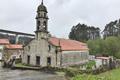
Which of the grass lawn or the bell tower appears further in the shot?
the bell tower

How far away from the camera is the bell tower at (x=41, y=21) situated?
39131 mm

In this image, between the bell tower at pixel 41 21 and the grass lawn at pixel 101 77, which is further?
the bell tower at pixel 41 21

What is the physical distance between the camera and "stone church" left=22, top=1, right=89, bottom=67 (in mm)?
37125

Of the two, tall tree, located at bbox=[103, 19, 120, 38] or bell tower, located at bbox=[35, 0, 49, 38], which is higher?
tall tree, located at bbox=[103, 19, 120, 38]

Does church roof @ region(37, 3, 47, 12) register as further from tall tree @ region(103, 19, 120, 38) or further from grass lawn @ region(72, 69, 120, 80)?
tall tree @ region(103, 19, 120, 38)

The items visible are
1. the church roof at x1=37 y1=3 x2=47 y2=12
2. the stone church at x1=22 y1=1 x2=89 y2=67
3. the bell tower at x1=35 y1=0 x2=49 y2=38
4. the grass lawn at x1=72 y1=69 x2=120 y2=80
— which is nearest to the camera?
the grass lawn at x1=72 y1=69 x2=120 y2=80

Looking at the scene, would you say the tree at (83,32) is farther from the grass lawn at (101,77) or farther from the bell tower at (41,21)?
the grass lawn at (101,77)

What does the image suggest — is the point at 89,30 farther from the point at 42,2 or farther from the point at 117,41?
the point at 42,2

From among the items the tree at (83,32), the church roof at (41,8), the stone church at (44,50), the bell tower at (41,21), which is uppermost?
the tree at (83,32)

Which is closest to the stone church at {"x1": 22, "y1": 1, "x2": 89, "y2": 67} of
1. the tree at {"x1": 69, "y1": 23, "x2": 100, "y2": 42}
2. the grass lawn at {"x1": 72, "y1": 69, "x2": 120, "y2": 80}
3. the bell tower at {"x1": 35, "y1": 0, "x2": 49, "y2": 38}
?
the bell tower at {"x1": 35, "y1": 0, "x2": 49, "y2": 38}

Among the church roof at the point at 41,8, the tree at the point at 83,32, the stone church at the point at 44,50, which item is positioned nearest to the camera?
the stone church at the point at 44,50

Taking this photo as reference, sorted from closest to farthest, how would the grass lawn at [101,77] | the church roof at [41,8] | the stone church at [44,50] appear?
the grass lawn at [101,77] < the stone church at [44,50] < the church roof at [41,8]

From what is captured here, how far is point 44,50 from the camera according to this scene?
3875cm

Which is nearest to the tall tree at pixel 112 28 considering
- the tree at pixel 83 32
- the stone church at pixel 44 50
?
the tree at pixel 83 32
